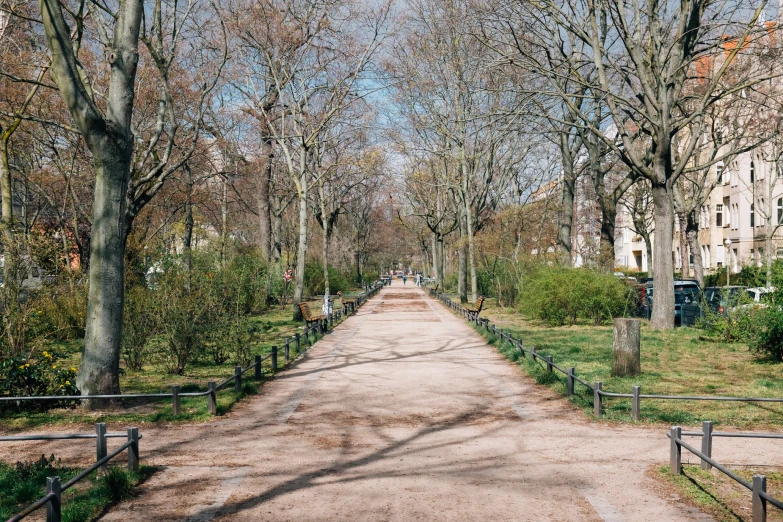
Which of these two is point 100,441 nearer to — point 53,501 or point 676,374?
point 53,501

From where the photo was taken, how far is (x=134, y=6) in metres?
12.1

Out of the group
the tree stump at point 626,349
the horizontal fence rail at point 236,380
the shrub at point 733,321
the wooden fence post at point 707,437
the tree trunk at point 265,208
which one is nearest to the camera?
the wooden fence post at point 707,437

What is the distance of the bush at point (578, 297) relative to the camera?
80.8ft

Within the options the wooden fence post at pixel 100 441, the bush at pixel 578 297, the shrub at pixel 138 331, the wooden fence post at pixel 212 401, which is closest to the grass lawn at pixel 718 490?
the wooden fence post at pixel 100 441

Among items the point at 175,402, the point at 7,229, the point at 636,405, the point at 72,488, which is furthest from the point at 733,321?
the point at 7,229

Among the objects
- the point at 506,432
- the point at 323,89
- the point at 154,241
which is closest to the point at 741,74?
the point at 323,89

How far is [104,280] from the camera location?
459 inches

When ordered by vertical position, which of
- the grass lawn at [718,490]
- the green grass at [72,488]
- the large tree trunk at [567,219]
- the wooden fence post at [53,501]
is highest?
the large tree trunk at [567,219]

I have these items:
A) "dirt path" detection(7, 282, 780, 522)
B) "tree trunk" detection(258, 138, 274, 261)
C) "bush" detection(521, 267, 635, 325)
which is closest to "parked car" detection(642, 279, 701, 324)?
"bush" detection(521, 267, 635, 325)

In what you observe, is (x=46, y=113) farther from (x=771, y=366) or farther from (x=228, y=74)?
(x=771, y=366)

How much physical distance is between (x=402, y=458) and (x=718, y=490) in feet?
10.7

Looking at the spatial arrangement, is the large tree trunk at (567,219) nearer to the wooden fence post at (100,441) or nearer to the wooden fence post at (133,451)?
the wooden fence post at (133,451)

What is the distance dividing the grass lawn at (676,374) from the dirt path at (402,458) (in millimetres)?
798

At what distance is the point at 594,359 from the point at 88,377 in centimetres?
1033
